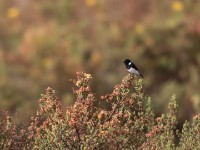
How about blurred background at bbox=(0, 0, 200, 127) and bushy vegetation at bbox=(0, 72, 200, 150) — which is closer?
bushy vegetation at bbox=(0, 72, 200, 150)

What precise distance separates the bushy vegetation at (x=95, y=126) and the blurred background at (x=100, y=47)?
7.28 m

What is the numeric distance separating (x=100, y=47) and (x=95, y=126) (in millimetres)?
10125

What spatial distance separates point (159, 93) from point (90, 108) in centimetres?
911

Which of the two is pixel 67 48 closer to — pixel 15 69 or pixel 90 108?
pixel 15 69

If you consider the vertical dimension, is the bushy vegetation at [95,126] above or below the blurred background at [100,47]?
below

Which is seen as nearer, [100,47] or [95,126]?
[95,126]

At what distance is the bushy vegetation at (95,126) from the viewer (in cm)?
757

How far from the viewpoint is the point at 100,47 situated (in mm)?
17781

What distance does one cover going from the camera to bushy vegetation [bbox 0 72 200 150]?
298 inches

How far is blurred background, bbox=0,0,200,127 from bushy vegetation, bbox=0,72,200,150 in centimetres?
728

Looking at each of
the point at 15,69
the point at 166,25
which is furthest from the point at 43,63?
the point at 166,25

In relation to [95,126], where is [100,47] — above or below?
above

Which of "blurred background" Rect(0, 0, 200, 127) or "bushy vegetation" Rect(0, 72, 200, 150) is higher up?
"blurred background" Rect(0, 0, 200, 127)

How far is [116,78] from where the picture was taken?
54.7 feet
